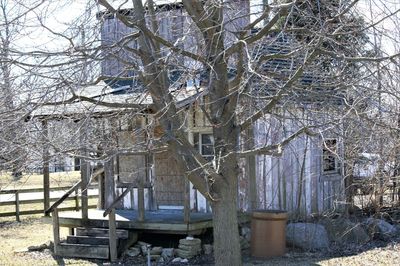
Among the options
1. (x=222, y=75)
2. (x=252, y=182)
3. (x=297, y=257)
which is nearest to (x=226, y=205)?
(x=222, y=75)

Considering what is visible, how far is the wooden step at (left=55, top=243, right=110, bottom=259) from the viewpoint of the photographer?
1288 centimetres

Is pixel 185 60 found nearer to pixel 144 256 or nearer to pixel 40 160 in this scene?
pixel 40 160

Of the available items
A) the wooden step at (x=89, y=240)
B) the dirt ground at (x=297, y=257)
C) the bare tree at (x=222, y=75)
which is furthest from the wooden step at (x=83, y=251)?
the bare tree at (x=222, y=75)

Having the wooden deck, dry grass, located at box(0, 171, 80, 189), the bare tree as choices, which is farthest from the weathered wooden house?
the bare tree

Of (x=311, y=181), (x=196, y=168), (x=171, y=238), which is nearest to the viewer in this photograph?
(x=196, y=168)

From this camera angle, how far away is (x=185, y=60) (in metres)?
9.62

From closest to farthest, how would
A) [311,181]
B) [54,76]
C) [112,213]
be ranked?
[54,76] < [112,213] < [311,181]

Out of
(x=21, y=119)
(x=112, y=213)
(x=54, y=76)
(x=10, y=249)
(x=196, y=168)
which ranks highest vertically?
(x=54, y=76)

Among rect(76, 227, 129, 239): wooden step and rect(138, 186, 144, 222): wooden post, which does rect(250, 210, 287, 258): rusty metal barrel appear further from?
rect(76, 227, 129, 239): wooden step

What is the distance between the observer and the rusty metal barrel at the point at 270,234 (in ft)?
42.1

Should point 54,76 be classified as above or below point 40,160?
above

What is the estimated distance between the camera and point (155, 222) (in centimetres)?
1306

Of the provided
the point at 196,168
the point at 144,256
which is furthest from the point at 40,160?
the point at 144,256

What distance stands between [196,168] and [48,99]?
212 cm
